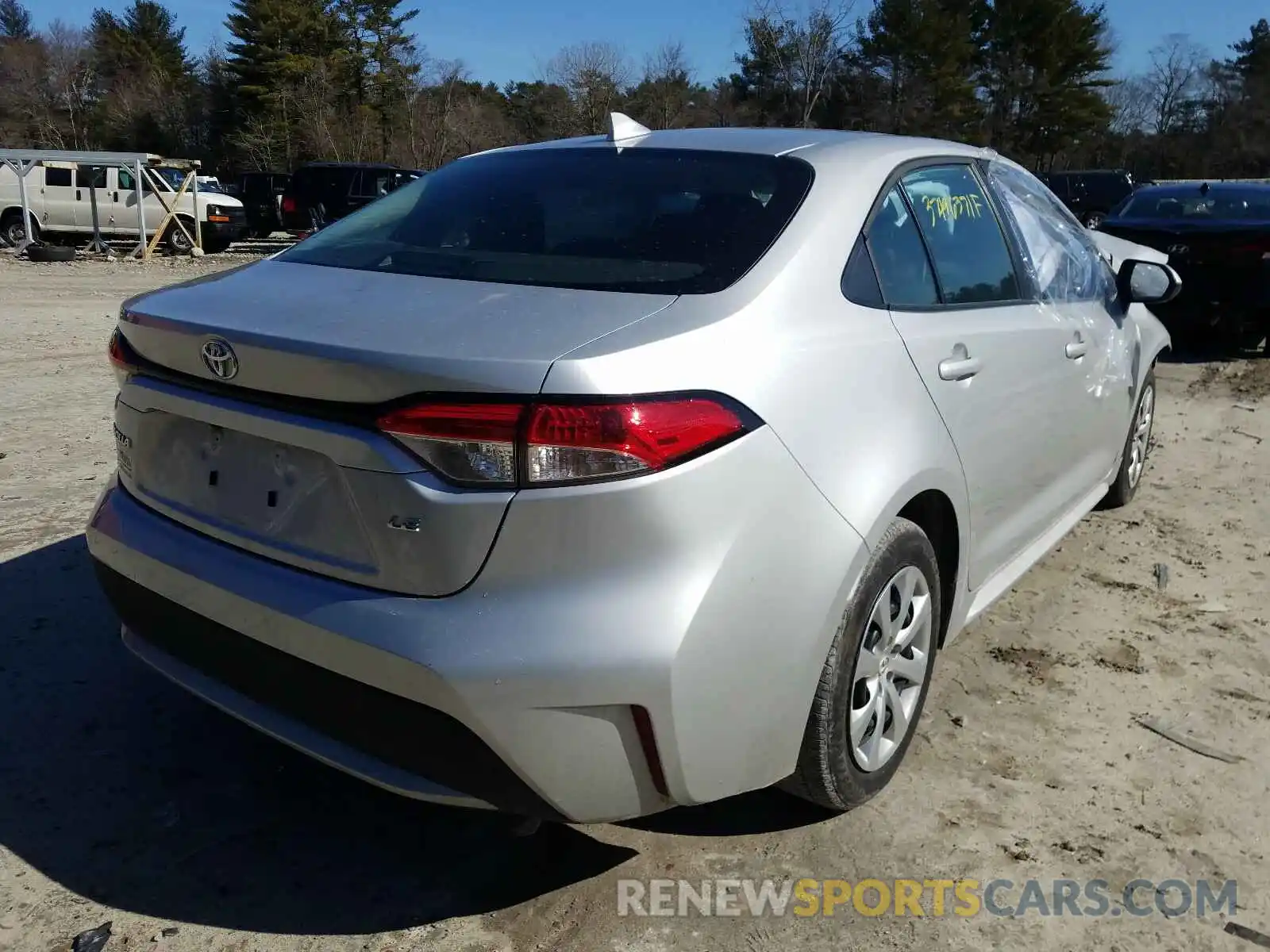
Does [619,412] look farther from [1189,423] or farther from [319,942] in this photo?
[1189,423]

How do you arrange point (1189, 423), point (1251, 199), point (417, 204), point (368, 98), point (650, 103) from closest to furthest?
point (417, 204)
point (1189, 423)
point (1251, 199)
point (650, 103)
point (368, 98)

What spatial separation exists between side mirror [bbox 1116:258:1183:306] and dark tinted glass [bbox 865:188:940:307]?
68.2 inches

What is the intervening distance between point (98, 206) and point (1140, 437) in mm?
21034

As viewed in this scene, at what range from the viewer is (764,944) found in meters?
2.24

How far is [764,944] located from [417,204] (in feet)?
7.24

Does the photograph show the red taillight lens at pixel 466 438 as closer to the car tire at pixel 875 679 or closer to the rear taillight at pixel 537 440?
the rear taillight at pixel 537 440

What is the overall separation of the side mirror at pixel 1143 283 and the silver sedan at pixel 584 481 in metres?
1.58

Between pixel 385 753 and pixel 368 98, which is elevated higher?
pixel 368 98

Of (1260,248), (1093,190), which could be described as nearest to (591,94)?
(1093,190)

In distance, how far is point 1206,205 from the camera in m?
9.65

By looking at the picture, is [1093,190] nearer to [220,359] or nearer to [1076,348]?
[1076,348]

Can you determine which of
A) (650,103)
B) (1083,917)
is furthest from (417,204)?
(650,103)

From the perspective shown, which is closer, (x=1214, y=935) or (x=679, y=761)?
(x=679, y=761)

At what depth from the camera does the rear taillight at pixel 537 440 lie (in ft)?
6.12
